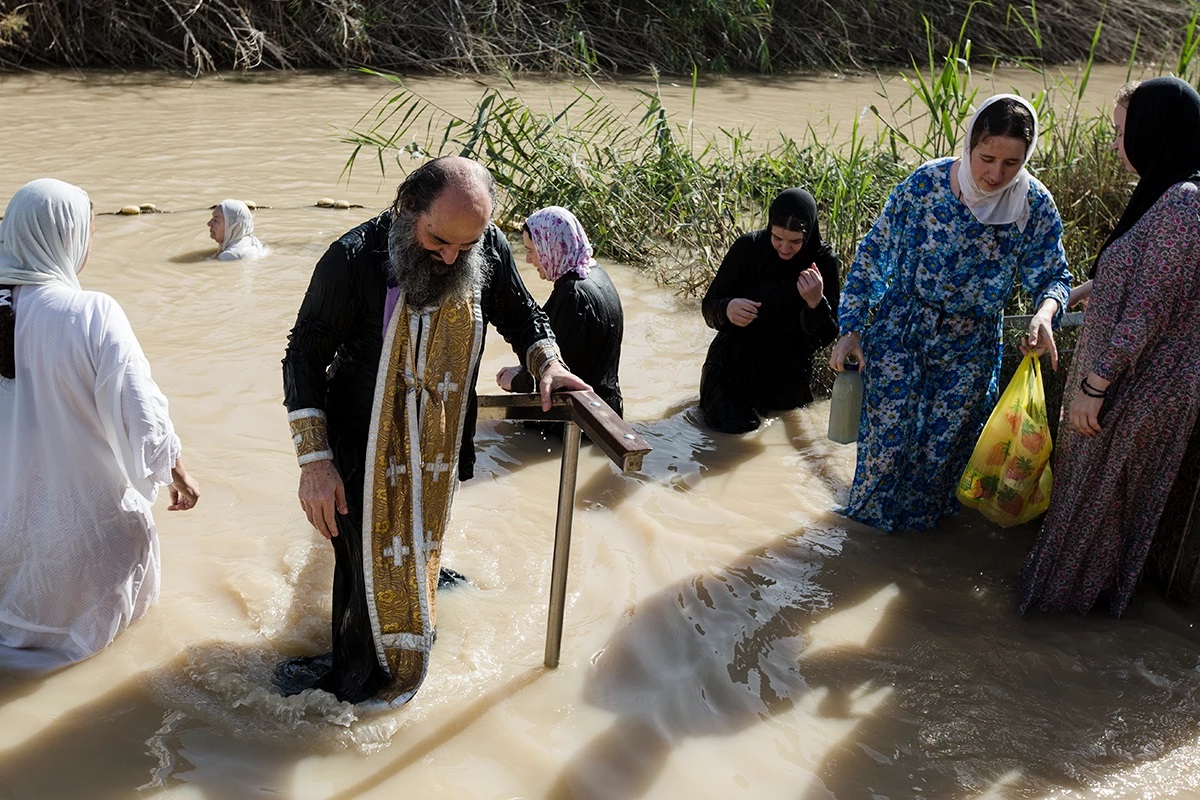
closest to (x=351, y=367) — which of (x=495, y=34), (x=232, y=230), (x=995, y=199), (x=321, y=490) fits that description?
(x=321, y=490)

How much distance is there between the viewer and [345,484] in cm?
305

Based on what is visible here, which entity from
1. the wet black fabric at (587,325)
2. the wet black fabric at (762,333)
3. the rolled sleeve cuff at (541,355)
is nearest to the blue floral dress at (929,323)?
the wet black fabric at (762,333)

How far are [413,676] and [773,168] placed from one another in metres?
4.56

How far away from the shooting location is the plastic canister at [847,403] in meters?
4.15

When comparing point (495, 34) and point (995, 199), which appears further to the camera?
point (495, 34)

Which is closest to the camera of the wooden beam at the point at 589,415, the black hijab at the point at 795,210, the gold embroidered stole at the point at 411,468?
the wooden beam at the point at 589,415

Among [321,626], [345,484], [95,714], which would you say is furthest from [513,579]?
[95,714]

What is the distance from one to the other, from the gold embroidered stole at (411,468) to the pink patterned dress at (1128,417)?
5.93 ft

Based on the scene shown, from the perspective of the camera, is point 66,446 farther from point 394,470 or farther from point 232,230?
point 232,230

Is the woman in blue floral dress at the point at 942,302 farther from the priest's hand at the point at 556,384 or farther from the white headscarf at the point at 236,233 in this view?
the white headscarf at the point at 236,233

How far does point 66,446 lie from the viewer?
312 centimetres

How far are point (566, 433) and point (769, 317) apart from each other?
7.37ft

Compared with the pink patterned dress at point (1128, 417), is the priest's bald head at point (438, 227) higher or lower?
higher

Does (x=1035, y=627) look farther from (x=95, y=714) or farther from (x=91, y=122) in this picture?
(x=91, y=122)
